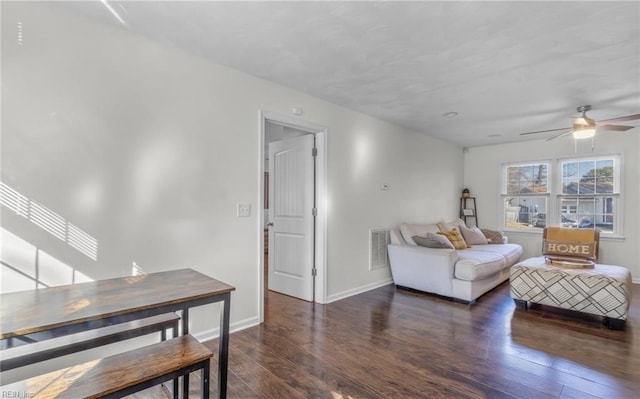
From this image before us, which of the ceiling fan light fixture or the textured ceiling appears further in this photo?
the ceiling fan light fixture

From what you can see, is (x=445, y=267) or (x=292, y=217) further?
(x=292, y=217)

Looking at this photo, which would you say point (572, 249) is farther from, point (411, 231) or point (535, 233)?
point (535, 233)

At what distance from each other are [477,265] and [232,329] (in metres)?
2.80

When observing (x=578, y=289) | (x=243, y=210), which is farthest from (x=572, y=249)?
(x=243, y=210)

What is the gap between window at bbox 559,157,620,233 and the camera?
5.02 metres

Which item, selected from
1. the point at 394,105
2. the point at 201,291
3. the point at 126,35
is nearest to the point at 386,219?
the point at 394,105

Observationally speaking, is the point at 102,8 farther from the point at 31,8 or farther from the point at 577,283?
the point at 577,283

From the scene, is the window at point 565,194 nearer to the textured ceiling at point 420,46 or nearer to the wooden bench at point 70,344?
the textured ceiling at point 420,46

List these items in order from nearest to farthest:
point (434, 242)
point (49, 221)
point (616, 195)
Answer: point (49, 221) < point (434, 242) < point (616, 195)

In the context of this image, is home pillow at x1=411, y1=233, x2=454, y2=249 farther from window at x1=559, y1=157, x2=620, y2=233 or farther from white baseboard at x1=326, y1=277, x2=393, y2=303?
window at x1=559, y1=157, x2=620, y2=233

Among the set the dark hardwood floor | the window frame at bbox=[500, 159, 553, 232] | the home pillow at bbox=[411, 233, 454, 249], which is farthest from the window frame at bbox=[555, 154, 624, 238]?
the home pillow at bbox=[411, 233, 454, 249]

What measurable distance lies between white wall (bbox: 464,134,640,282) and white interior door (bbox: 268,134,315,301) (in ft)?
14.3

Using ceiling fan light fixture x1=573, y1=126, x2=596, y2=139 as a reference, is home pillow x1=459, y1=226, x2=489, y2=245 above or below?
below

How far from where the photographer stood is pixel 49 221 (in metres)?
1.92
